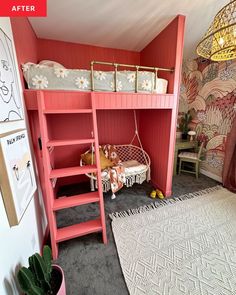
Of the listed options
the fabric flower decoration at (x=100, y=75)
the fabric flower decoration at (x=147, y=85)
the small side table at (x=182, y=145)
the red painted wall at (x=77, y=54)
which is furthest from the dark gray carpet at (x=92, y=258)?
the red painted wall at (x=77, y=54)

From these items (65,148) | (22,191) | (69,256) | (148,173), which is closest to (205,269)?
(69,256)

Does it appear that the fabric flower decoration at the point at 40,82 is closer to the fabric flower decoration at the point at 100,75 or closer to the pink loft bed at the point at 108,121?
the pink loft bed at the point at 108,121

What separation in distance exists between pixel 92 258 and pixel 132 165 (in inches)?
61.5

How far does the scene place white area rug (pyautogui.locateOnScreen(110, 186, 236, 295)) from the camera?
49.1 inches

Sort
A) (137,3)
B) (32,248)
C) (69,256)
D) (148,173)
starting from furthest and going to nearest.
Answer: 1. (148,173)
2. (137,3)
3. (69,256)
4. (32,248)

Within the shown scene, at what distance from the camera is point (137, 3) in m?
1.65

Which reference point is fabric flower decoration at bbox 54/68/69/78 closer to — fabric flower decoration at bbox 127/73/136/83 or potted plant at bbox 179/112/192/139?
fabric flower decoration at bbox 127/73/136/83

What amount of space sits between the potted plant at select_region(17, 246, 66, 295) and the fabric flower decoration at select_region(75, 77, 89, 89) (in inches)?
63.8

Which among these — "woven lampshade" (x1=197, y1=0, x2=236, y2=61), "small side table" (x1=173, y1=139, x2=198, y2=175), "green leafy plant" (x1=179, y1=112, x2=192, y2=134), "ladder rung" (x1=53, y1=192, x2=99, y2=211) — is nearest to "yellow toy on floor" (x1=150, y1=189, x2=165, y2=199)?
"small side table" (x1=173, y1=139, x2=198, y2=175)

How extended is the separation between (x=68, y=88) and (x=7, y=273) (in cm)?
166

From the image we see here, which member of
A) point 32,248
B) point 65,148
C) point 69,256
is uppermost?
point 65,148

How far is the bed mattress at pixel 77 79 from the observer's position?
1574mm

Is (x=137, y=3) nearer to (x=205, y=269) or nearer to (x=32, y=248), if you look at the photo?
(x=32, y=248)

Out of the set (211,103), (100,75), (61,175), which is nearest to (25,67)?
(100,75)
